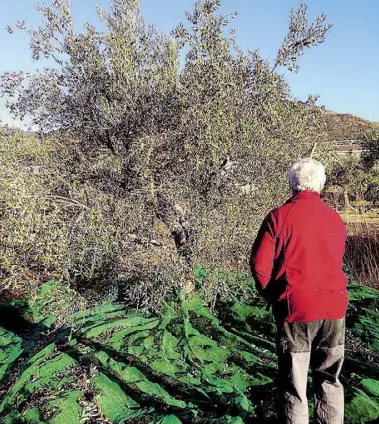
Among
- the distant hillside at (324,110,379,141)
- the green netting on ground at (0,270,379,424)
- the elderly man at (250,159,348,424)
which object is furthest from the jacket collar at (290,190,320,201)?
the distant hillside at (324,110,379,141)

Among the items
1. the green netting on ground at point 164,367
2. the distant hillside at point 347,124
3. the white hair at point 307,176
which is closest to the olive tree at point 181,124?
the green netting on ground at point 164,367

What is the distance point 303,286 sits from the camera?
2.84m

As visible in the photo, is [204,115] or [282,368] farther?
[204,115]

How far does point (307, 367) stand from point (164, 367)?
7.35ft

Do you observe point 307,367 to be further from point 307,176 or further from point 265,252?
point 307,176

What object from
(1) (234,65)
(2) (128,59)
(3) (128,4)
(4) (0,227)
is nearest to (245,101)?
(1) (234,65)

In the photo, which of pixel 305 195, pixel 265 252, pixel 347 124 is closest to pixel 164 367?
pixel 265 252

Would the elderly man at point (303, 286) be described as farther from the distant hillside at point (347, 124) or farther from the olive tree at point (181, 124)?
the distant hillside at point (347, 124)

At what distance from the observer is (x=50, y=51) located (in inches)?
234

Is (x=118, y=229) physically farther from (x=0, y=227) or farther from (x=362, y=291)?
(x=362, y=291)

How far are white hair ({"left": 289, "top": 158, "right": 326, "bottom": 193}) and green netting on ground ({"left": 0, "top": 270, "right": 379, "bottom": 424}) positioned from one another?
1.95 metres

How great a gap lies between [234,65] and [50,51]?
2468 mm

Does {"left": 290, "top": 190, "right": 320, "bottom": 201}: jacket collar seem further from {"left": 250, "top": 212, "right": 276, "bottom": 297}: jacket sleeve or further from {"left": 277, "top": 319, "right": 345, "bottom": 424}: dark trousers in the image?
{"left": 277, "top": 319, "right": 345, "bottom": 424}: dark trousers

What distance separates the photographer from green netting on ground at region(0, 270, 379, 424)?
13.0 ft
